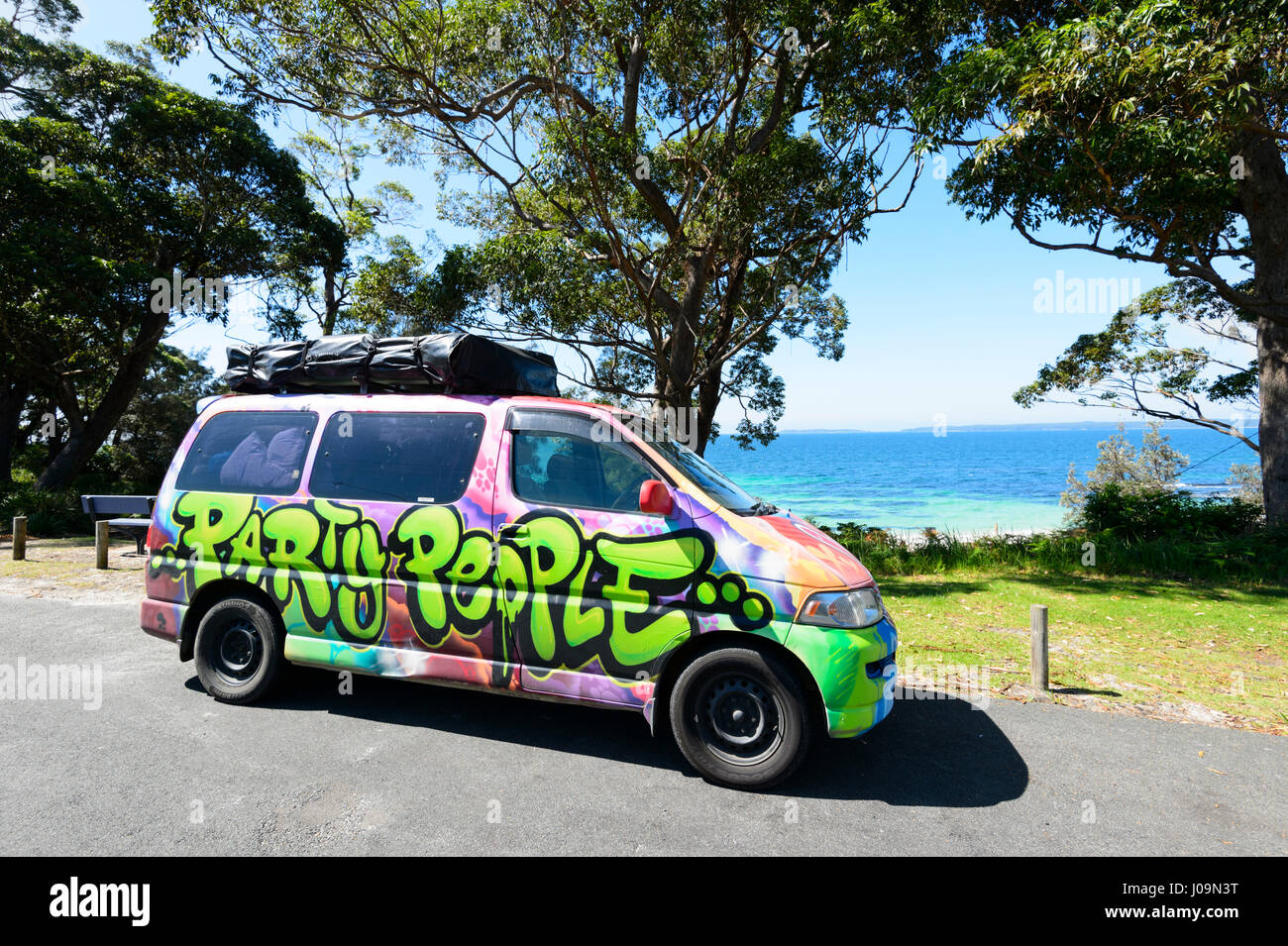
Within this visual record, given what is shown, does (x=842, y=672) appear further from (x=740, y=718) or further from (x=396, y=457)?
(x=396, y=457)

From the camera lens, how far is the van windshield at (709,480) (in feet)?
13.4

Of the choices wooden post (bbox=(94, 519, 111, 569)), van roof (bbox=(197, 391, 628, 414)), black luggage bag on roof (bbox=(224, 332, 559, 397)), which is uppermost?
black luggage bag on roof (bbox=(224, 332, 559, 397))

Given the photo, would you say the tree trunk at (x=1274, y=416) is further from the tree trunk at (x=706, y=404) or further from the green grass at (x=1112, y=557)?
the tree trunk at (x=706, y=404)

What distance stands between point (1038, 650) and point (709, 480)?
330 centimetres

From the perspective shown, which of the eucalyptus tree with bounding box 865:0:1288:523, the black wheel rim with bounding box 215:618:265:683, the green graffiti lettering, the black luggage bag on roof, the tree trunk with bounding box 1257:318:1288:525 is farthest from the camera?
the tree trunk with bounding box 1257:318:1288:525

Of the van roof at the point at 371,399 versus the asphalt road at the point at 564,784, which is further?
the van roof at the point at 371,399

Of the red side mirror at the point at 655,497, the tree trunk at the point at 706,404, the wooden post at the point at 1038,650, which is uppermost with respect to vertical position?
the tree trunk at the point at 706,404

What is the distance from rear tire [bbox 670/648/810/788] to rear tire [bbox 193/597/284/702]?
9.76 feet

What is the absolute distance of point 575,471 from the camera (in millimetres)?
4160

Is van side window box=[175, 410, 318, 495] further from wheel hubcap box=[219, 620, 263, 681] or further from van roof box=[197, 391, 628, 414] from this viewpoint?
wheel hubcap box=[219, 620, 263, 681]

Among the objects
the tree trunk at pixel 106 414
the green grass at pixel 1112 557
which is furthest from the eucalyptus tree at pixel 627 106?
the tree trunk at pixel 106 414


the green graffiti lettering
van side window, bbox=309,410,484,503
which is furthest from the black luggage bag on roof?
the green graffiti lettering

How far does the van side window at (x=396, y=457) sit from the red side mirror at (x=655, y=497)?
1268 mm

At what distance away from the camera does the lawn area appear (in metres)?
5.27
